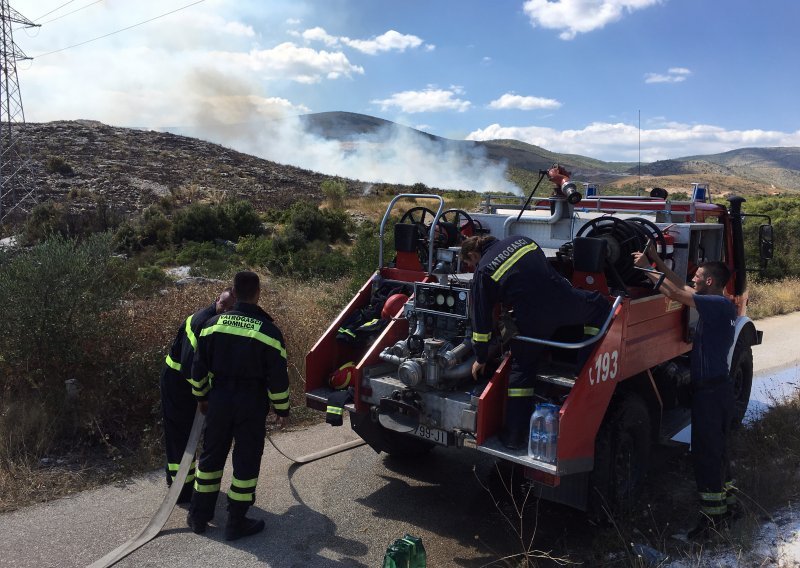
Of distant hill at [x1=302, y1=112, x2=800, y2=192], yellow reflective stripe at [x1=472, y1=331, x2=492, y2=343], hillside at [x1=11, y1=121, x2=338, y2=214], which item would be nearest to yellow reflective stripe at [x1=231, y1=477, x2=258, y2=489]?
yellow reflective stripe at [x1=472, y1=331, x2=492, y2=343]

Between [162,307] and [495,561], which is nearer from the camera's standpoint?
[495,561]

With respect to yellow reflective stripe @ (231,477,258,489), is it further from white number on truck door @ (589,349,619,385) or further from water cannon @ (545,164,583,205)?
water cannon @ (545,164,583,205)

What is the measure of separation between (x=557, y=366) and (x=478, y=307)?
102 cm

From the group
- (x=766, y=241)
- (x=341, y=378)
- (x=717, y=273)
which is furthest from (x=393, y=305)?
(x=766, y=241)

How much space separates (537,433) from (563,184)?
97.0 inches

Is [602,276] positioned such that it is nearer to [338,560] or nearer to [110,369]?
[338,560]

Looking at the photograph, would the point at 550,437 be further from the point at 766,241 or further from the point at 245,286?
the point at 766,241

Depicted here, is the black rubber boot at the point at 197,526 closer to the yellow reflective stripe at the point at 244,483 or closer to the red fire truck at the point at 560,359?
the yellow reflective stripe at the point at 244,483

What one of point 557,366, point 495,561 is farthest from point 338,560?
point 557,366

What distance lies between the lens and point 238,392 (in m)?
4.16

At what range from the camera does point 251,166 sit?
43094 mm

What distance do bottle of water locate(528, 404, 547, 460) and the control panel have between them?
88 centimetres

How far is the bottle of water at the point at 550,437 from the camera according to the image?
145 inches

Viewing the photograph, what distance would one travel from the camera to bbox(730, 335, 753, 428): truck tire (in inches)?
235
